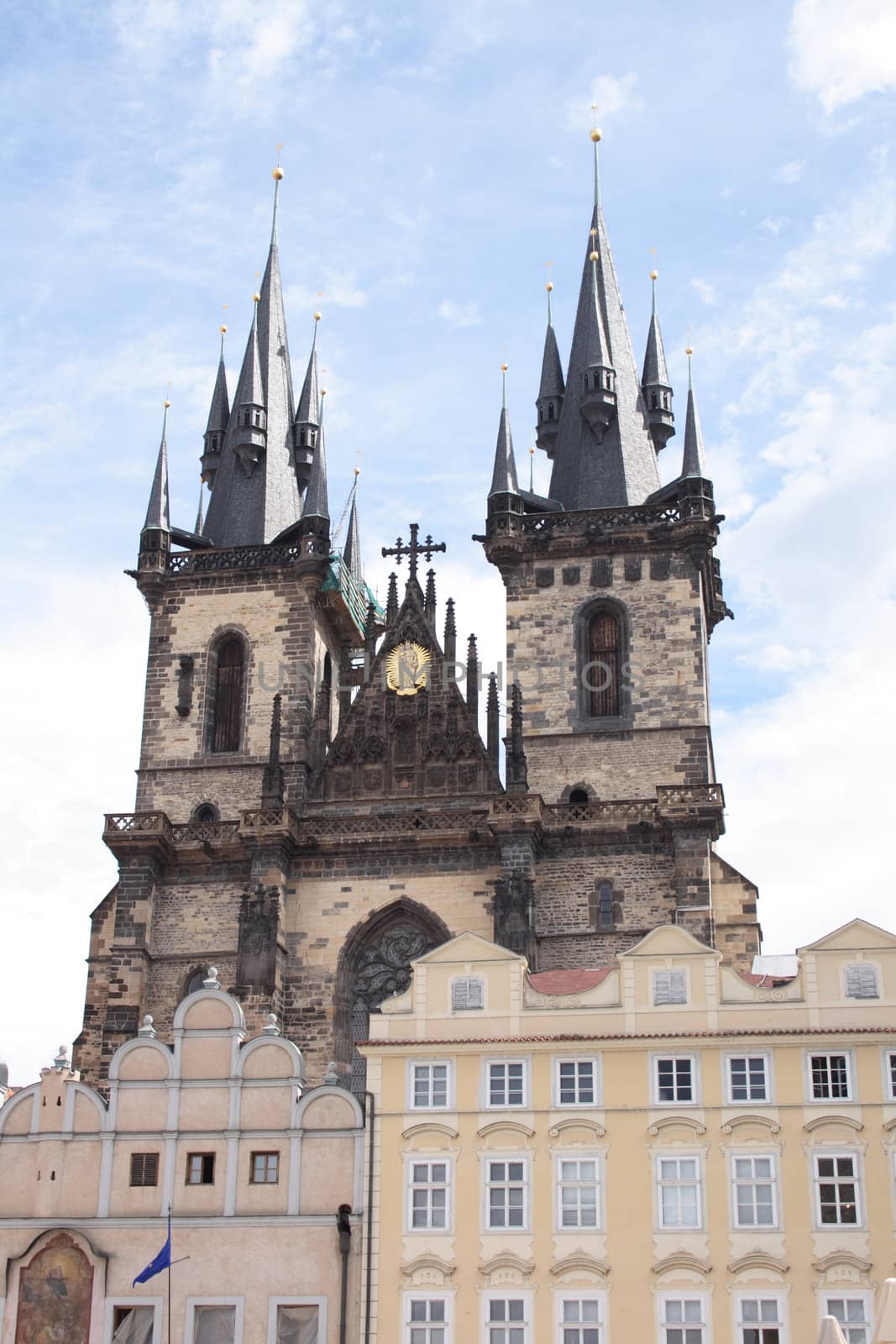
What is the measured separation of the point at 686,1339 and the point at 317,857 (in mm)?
17691

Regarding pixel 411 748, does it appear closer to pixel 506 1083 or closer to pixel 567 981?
pixel 567 981

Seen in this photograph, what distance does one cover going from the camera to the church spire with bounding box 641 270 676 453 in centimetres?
4719

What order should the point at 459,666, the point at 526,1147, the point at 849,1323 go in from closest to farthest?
the point at 849,1323 < the point at 526,1147 < the point at 459,666

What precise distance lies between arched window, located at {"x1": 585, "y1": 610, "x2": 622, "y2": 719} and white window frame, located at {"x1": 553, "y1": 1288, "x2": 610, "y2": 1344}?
1845cm

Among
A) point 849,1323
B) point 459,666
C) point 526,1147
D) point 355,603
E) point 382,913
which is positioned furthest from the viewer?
point 355,603

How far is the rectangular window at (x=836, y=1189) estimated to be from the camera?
945 inches

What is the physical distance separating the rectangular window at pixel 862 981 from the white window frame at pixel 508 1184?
470cm

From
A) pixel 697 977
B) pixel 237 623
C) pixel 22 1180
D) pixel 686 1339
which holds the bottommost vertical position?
pixel 686 1339

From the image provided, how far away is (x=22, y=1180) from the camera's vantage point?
84.3 feet

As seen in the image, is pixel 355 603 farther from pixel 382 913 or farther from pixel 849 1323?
pixel 849 1323

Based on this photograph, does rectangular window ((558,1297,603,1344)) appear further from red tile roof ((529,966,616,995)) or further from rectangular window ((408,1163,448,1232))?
red tile roof ((529,966,616,995))

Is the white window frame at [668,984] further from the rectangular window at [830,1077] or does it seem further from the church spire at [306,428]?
the church spire at [306,428]

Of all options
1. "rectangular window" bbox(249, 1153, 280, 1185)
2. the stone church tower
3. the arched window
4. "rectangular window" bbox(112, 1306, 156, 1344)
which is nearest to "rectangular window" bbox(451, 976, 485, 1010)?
"rectangular window" bbox(249, 1153, 280, 1185)

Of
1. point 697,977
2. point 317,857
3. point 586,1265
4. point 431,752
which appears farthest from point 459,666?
point 586,1265
